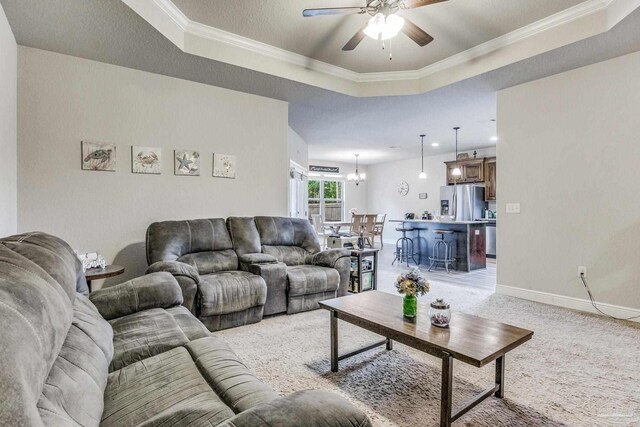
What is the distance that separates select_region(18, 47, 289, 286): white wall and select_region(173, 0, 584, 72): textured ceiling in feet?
3.48

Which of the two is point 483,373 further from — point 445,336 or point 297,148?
point 297,148

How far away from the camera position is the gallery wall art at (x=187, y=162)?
3879mm

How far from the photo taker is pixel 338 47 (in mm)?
3631

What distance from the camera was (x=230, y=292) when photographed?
300 cm

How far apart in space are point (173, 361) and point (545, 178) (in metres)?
4.28

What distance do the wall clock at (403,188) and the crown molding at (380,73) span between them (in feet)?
20.1

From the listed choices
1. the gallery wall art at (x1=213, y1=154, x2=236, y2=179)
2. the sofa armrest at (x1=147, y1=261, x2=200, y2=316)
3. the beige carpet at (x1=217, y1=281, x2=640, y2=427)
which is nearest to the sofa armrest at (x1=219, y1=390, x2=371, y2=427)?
the beige carpet at (x1=217, y1=281, x2=640, y2=427)

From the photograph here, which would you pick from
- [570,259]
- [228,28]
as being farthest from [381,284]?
[228,28]

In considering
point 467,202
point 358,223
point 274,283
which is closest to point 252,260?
point 274,283

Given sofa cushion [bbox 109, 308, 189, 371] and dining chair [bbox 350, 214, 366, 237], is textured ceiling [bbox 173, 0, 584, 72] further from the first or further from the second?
dining chair [bbox 350, 214, 366, 237]

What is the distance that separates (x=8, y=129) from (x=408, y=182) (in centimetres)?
916

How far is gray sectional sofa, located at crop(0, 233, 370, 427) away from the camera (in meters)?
0.72

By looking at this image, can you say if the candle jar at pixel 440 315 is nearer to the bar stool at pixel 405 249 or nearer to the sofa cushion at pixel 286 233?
the sofa cushion at pixel 286 233

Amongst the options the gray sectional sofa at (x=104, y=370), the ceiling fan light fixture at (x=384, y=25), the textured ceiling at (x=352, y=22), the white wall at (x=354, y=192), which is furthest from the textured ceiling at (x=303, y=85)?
the white wall at (x=354, y=192)
